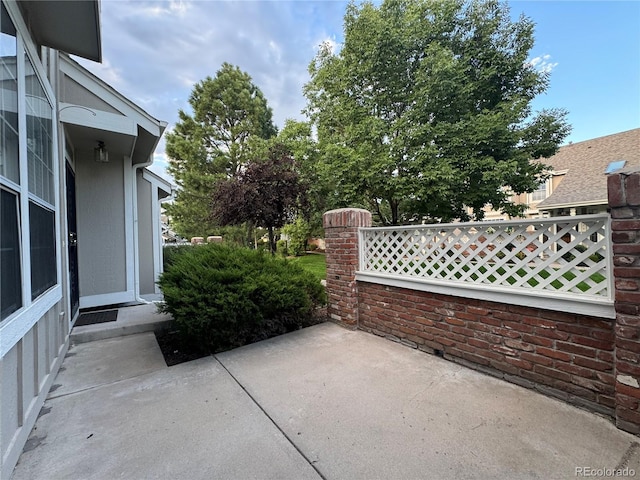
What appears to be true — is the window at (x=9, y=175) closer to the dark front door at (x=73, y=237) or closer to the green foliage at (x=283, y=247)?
the dark front door at (x=73, y=237)

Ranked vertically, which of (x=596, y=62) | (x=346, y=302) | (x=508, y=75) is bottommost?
(x=346, y=302)

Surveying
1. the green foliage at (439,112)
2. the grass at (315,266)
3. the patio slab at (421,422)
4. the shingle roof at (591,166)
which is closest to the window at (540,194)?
the shingle roof at (591,166)

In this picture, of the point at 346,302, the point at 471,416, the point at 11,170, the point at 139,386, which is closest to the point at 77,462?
the point at 139,386

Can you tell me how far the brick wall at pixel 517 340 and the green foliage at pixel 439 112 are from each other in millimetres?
5687

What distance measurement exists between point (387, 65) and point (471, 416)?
9.49 meters

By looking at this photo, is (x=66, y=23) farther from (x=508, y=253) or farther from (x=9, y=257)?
(x=508, y=253)

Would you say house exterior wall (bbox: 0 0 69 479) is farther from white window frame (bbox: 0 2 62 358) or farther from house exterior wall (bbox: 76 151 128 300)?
house exterior wall (bbox: 76 151 128 300)

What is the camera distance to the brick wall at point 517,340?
2.16 metres

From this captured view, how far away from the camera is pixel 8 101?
71.9 inches

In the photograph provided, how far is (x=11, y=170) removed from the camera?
6.11ft

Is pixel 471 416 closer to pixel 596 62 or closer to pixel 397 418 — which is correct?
pixel 397 418

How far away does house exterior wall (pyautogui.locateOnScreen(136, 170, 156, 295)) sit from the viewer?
19.7ft

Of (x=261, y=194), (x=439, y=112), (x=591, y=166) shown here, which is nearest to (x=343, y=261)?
(x=261, y=194)

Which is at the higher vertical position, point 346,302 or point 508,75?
point 508,75
